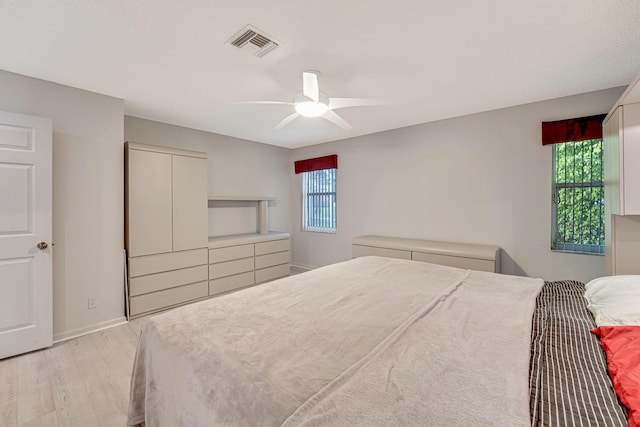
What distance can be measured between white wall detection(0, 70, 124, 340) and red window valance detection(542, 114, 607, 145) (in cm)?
460

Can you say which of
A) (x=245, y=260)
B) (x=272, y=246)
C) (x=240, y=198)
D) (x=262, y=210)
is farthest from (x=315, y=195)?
(x=245, y=260)

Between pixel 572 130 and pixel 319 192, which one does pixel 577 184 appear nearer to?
pixel 572 130

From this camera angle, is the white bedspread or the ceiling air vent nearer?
the white bedspread

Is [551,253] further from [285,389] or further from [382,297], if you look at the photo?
[285,389]

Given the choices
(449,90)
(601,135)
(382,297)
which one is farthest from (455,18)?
(601,135)

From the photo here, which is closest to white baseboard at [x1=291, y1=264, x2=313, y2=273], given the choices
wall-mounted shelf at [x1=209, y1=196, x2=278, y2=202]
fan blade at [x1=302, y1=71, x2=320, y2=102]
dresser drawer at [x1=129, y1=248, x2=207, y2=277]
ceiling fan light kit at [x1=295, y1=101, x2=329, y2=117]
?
wall-mounted shelf at [x1=209, y1=196, x2=278, y2=202]

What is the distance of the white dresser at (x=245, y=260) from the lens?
12.8 feet

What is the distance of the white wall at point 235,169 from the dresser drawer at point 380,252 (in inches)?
75.1

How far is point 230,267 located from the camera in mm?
4047

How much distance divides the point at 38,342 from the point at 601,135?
554cm

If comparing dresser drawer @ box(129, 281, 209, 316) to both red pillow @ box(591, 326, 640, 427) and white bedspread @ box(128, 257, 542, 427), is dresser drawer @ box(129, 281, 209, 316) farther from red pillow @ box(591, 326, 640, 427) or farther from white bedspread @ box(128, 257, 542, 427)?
red pillow @ box(591, 326, 640, 427)

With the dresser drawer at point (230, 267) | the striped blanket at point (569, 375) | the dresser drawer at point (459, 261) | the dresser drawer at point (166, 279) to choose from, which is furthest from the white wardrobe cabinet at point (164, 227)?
the striped blanket at point (569, 375)

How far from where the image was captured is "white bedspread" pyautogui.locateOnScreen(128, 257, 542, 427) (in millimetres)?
836

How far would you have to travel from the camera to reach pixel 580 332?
1.32 meters
